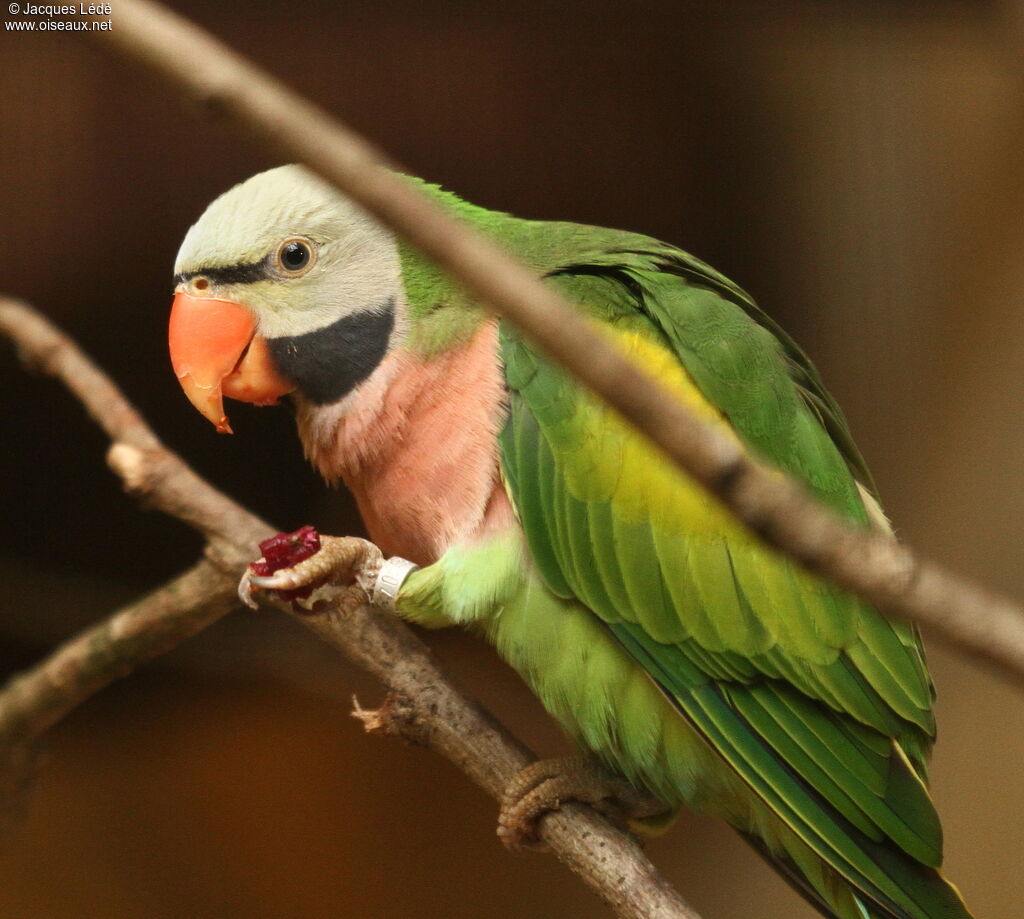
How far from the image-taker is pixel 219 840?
261cm

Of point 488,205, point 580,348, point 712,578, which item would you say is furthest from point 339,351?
point 488,205

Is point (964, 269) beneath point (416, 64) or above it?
beneath

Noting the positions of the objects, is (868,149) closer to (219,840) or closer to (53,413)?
(53,413)

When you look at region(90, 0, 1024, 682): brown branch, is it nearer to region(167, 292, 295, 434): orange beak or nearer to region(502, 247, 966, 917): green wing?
region(502, 247, 966, 917): green wing

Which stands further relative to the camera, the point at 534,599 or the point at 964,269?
the point at 964,269

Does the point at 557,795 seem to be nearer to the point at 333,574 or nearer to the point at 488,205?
the point at 333,574

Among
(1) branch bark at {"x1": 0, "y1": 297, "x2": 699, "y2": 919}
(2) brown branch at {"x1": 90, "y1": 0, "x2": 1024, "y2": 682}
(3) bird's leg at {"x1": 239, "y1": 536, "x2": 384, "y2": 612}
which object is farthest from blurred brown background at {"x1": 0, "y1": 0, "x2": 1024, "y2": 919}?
(2) brown branch at {"x1": 90, "y1": 0, "x2": 1024, "y2": 682}

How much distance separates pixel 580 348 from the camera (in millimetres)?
469

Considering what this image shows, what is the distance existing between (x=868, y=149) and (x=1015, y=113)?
330mm

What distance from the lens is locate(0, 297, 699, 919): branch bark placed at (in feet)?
3.94

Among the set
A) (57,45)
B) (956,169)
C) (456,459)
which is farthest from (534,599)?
(956,169)

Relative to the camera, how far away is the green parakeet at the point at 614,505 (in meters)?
1.15

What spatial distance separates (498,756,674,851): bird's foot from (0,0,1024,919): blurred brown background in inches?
47.5

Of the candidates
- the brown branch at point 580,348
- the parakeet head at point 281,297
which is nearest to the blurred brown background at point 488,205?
the parakeet head at point 281,297
